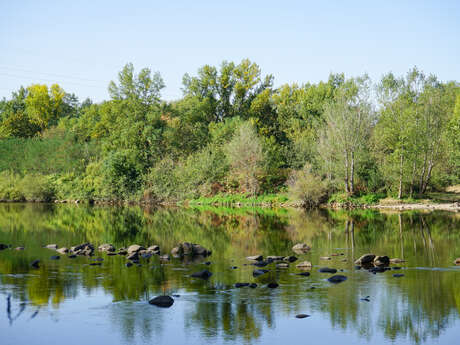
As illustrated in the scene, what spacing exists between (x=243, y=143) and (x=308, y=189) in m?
10.3

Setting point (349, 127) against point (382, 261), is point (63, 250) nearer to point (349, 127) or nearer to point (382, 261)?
point (382, 261)

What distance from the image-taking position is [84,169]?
227 feet

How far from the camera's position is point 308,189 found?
48.2 m

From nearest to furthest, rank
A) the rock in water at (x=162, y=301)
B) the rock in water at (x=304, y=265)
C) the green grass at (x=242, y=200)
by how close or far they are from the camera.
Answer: the rock in water at (x=162, y=301), the rock in water at (x=304, y=265), the green grass at (x=242, y=200)

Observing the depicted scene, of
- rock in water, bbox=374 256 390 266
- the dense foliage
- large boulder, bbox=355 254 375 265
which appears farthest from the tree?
rock in water, bbox=374 256 390 266

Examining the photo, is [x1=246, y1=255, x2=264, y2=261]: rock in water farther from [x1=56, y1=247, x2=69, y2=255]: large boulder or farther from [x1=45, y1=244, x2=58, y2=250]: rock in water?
[x1=45, y1=244, x2=58, y2=250]: rock in water

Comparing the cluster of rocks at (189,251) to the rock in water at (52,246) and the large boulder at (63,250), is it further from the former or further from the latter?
the rock in water at (52,246)

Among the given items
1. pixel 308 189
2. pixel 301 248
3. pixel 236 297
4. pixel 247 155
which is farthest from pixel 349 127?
pixel 236 297

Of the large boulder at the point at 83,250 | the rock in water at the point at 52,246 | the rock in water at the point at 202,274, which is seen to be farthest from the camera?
the rock in water at the point at 52,246

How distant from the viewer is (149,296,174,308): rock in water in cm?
1398

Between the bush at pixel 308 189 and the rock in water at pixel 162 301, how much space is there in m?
35.1

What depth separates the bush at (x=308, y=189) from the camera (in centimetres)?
4822

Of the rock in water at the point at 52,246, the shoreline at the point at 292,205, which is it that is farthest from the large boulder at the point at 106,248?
the shoreline at the point at 292,205

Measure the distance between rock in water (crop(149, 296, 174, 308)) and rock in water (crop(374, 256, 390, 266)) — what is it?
9048 mm
